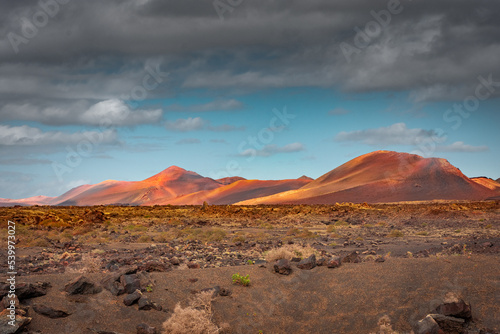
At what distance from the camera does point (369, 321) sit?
845 centimetres

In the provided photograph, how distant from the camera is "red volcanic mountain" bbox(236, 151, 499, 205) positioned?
10056cm

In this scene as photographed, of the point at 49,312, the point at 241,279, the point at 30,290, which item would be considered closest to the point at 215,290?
the point at 241,279

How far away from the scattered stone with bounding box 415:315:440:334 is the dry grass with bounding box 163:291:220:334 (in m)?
3.76

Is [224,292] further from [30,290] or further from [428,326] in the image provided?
[428,326]

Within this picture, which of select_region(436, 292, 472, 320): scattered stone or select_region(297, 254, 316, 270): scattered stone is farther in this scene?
select_region(297, 254, 316, 270): scattered stone

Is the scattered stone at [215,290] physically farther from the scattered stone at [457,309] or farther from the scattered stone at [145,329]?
the scattered stone at [457,309]

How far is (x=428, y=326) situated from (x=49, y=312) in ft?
22.7

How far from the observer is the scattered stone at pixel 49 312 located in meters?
7.73

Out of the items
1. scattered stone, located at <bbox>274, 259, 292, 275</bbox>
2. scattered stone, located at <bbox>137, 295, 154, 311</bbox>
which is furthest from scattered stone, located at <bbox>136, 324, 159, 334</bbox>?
scattered stone, located at <bbox>274, 259, 292, 275</bbox>

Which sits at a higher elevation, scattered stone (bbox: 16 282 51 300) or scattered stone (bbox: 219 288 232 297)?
scattered stone (bbox: 16 282 51 300)

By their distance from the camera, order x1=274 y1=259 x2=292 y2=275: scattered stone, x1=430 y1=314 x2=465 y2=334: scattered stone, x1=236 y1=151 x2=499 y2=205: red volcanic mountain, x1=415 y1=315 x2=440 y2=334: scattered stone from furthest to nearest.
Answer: x1=236 y1=151 x2=499 y2=205: red volcanic mountain → x1=274 y1=259 x2=292 y2=275: scattered stone → x1=430 y1=314 x2=465 y2=334: scattered stone → x1=415 y1=315 x2=440 y2=334: scattered stone

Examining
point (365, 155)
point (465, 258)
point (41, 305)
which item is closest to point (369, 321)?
point (465, 258)

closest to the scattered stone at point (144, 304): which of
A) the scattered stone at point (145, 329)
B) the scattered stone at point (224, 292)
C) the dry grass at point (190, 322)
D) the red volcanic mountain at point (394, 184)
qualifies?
the dry grass at point (190, 322)

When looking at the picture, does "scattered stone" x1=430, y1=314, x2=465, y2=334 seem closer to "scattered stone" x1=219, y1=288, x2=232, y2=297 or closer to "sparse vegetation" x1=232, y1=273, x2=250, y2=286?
"sparse vegetation" x1=232, y1=273, x2=250, y2=286
